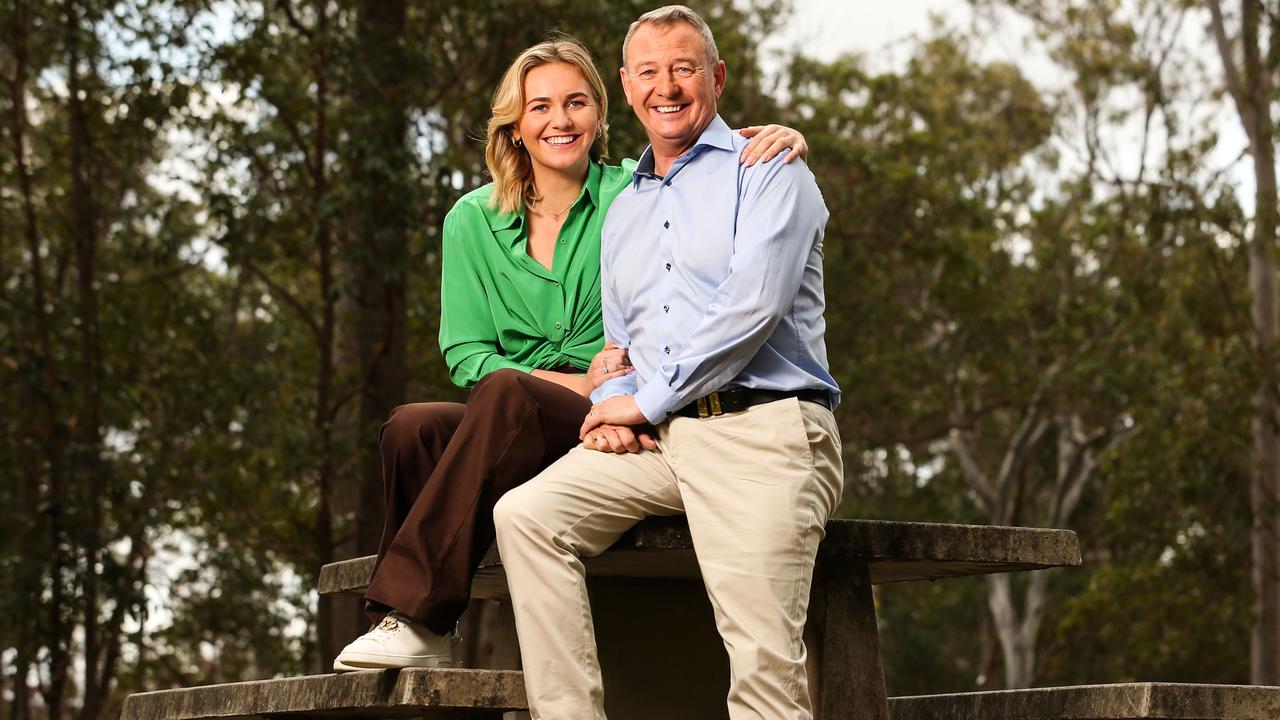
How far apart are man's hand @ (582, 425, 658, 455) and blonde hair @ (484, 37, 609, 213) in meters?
1.00

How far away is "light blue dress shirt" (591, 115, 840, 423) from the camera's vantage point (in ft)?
11.6

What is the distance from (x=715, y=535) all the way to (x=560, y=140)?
1.41 meters

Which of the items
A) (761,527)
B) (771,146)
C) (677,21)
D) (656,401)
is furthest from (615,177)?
(761,527)

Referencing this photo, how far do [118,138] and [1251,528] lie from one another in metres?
13.0

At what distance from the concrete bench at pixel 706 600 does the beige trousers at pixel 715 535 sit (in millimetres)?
180

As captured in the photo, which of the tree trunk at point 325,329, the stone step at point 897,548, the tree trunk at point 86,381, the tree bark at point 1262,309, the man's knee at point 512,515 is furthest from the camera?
the tree bark at point 1262,309

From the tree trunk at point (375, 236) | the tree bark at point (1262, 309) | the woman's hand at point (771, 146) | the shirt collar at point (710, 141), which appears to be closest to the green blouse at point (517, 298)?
the shirt collar at point (710, 141)

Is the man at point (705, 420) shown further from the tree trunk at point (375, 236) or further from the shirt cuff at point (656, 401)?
the tree trunk at point (375, 236)

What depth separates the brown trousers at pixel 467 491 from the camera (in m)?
3.62

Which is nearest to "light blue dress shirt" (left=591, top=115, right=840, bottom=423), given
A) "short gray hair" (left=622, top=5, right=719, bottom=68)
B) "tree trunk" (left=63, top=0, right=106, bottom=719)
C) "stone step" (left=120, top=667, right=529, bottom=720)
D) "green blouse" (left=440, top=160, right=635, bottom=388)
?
"short gray hair" (left=622, top=5, right=719, bottom=68)

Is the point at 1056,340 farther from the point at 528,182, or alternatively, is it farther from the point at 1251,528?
the point at 528,182

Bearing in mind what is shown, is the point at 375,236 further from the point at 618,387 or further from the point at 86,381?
the point at 618,387

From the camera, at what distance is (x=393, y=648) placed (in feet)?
11.7

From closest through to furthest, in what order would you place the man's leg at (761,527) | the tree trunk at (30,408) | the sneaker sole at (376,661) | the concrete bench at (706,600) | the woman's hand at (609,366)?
1. the man's leg at (761,527)
2. the sneaker sole at (376,661)
3. the concrete bench at (706,600)
4. the woman's hand at (609,366)
5. the tree trunk at (30,408)
